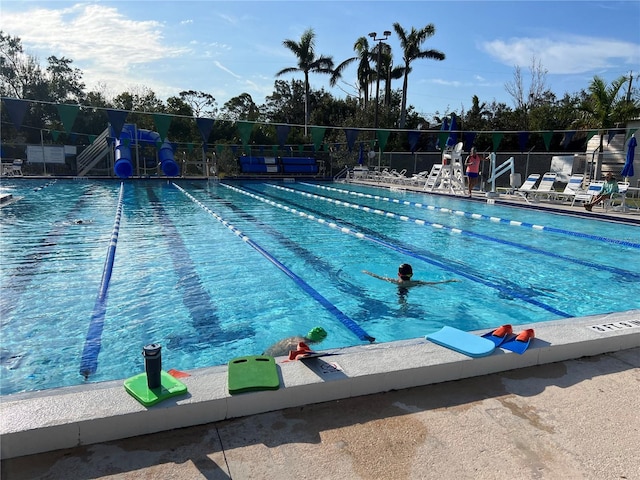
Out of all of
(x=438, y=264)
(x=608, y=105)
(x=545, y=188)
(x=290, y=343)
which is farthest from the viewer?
(x=608, y=105)

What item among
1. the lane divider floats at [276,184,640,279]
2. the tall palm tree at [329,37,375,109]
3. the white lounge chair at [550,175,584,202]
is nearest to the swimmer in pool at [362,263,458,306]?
the lane divider floats at [276,184,640,279]

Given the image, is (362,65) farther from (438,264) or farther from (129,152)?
(438,264)

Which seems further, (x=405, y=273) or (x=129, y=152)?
(x=129, y=152)

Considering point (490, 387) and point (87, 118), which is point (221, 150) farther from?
point (490, 387)

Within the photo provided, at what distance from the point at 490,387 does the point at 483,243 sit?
5.80 m

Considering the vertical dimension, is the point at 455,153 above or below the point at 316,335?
above

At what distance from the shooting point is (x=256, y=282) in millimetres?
5320

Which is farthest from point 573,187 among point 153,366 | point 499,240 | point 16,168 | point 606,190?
point 16,168

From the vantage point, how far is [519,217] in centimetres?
1088

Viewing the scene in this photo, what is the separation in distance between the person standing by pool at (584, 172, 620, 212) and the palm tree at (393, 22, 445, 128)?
17432 mm

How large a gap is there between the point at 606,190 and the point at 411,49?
66.3ft

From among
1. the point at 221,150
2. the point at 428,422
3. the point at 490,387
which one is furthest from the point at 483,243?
the point at 221,150

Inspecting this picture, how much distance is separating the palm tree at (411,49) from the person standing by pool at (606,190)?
17.4m

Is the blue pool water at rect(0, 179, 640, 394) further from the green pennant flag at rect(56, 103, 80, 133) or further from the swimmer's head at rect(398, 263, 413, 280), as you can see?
the green pennant flag at rect(56, 103, 80, 133)
